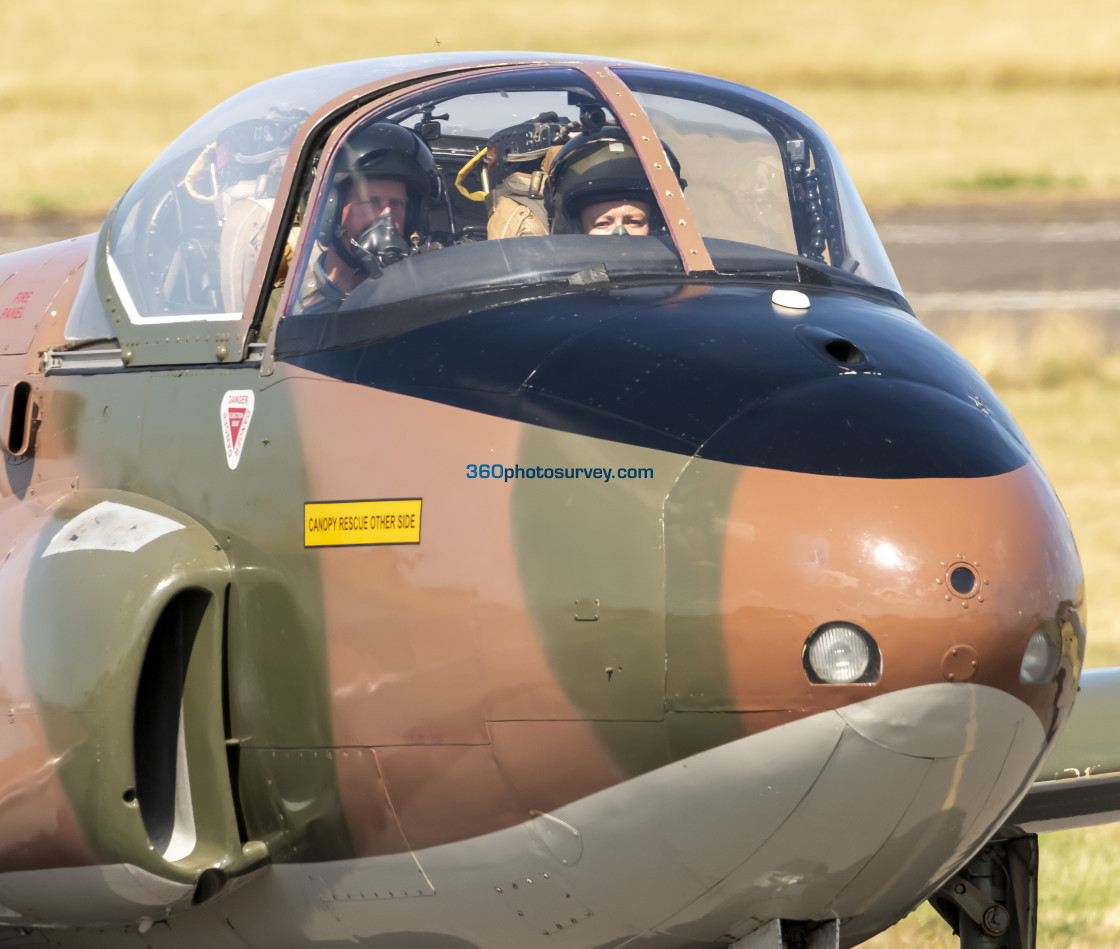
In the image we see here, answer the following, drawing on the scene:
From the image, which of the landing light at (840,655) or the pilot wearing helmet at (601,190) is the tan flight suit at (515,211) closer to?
the pilot wearing helmet at (601,190)

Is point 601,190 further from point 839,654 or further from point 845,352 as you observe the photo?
point 839,654

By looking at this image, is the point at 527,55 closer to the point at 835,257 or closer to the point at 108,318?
the point at 835,257

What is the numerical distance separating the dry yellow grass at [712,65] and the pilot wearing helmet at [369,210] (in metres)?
29.3

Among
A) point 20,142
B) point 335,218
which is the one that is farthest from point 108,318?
point 20,142

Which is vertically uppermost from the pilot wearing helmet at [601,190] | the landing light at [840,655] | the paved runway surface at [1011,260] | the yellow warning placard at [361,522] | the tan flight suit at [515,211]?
the pilot wearing helmet at [601,190]

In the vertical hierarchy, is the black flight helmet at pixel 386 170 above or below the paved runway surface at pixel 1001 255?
Result: above

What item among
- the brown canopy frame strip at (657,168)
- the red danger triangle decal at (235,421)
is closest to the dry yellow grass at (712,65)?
the brown canopy frame strip at (657,168)

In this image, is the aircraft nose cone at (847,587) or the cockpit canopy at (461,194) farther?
the cockpit canopy at (461,194)

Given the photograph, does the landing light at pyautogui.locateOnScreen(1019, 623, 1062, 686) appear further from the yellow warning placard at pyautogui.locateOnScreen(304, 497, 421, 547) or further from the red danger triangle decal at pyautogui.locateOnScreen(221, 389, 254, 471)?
the red danger triangle decal at pyautogui.locateOnScreen(221, 389, 254, 471)

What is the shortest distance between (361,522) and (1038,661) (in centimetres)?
163

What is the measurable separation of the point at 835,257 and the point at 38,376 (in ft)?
8.18

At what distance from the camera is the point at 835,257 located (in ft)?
16.7

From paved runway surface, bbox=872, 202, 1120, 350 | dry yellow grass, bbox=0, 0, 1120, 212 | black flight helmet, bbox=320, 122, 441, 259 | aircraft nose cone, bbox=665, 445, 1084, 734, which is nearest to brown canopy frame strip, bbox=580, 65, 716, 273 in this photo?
black flight helmet, bbox=320, 122, 441, 259

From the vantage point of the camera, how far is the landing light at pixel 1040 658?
370 cm
